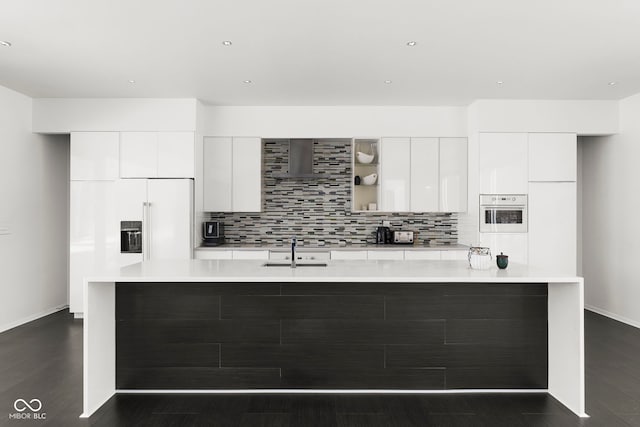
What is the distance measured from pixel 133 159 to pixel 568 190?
17.1 ft

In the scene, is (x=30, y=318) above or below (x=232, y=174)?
below

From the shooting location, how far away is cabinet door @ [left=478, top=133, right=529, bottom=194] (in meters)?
5.20

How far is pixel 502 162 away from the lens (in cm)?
521

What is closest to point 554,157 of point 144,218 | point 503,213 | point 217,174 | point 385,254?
point 503,213

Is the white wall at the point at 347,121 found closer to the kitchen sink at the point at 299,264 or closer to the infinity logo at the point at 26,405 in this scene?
the kitchen sink at the point at 299,264

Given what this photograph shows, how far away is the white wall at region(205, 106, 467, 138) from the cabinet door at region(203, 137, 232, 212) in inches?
11.1

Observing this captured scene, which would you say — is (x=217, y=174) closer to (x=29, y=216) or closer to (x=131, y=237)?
(x=131, y=237)

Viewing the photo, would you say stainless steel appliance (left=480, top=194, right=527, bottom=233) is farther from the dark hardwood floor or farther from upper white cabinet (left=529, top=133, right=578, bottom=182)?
the dark hardwood floor

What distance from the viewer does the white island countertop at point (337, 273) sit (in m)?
2.65

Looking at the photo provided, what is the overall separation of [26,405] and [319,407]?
74.7 inches

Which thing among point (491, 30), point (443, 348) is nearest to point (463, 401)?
point (443, 348)

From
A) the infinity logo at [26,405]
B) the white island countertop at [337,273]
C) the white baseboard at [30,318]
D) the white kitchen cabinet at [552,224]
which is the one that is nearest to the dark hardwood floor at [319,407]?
the infinity logo at [26,405]

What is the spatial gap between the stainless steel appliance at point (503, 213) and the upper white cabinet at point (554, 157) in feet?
1.18

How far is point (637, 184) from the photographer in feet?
16.3
